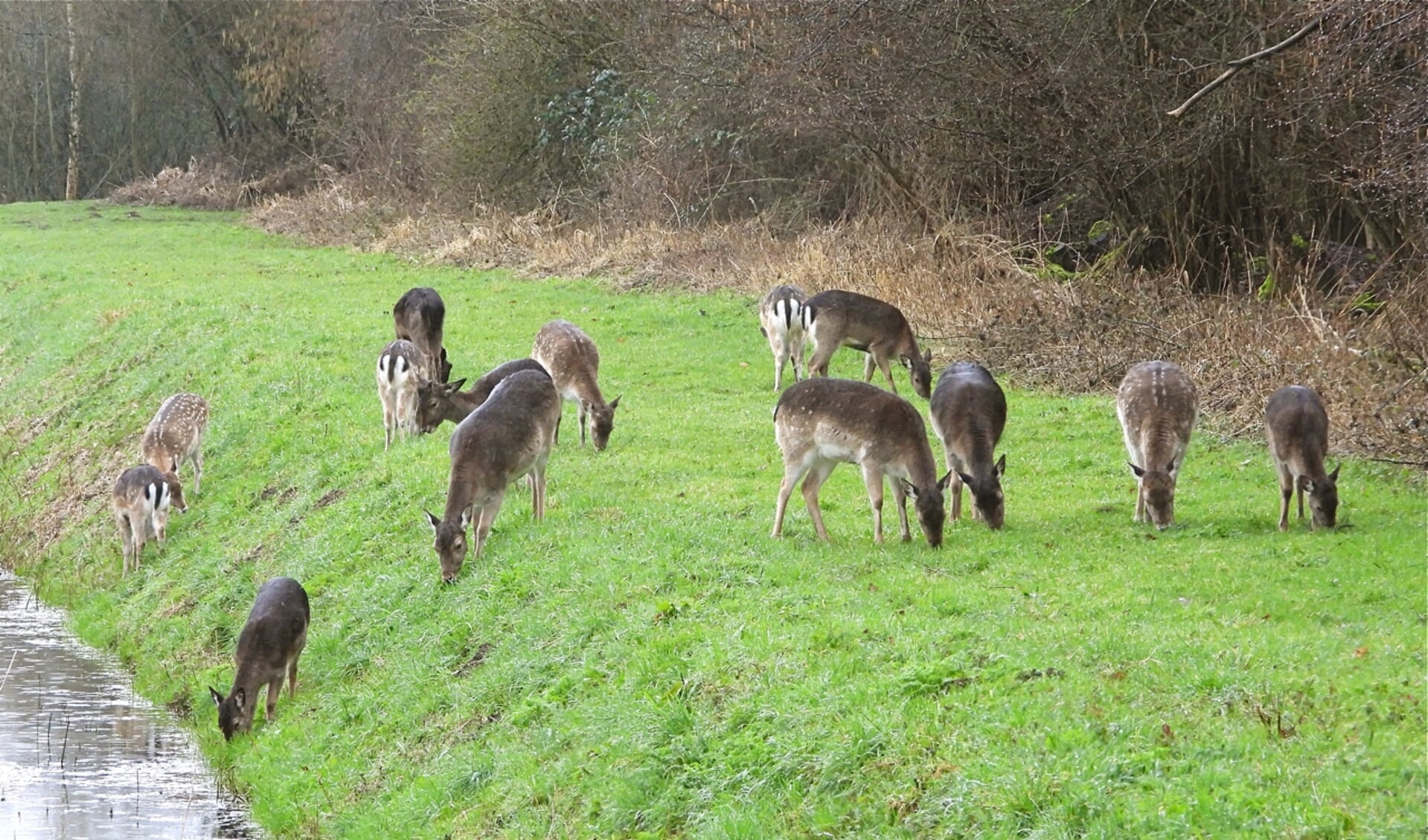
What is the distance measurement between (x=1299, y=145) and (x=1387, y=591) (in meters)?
10.3

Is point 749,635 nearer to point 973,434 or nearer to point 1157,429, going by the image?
point 973,434

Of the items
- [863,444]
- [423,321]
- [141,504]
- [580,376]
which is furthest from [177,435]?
[863,444]

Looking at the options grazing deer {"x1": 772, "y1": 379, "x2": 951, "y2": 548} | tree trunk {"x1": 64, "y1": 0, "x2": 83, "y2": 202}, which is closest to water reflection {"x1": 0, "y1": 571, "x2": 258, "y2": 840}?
grazing deer {"x1": 772, "y1": 379, "x2": 951, "y2": 548}

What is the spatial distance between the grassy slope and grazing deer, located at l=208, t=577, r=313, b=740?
0.81ft

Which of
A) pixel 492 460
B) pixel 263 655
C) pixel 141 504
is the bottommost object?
pixel 263 655

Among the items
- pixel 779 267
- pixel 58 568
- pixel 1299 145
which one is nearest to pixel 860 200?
pixel 779 267

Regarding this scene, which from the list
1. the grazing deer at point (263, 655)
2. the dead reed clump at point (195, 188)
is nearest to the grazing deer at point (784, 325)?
the grazing deer at point (263, 655)

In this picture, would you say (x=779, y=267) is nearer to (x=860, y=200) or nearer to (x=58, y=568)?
(x=860, y=200)

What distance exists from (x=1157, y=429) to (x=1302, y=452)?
98 centimetres

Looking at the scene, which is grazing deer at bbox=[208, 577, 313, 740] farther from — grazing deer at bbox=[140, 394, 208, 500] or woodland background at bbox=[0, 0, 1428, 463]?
woodland background at bbox=[0, 0, 1428, 463]

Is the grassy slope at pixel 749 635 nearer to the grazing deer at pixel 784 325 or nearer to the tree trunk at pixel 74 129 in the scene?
the grazing deer at pixel 784 325

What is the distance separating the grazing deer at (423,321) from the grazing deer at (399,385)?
8.32 feet

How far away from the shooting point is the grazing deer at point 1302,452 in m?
10.5

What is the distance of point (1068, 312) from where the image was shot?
17281 millimetres
